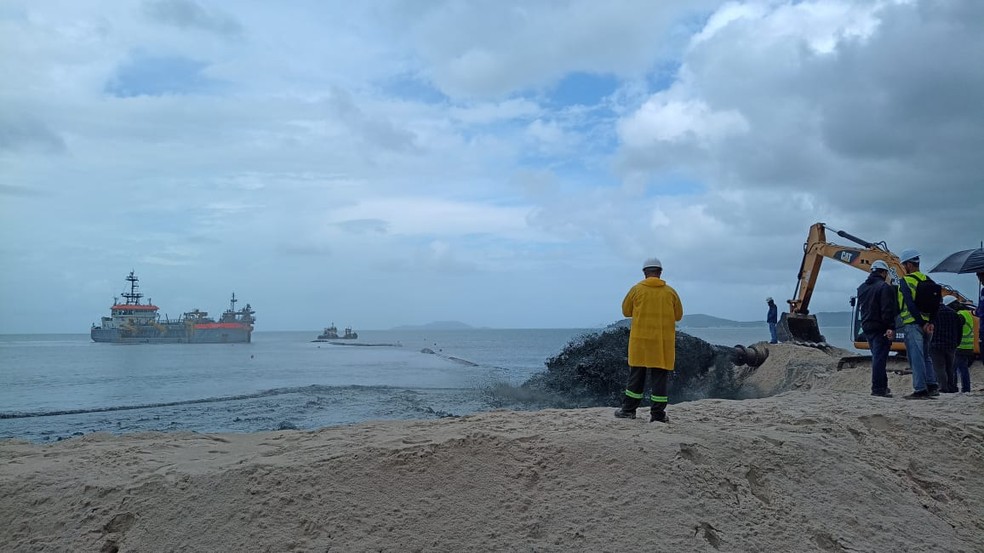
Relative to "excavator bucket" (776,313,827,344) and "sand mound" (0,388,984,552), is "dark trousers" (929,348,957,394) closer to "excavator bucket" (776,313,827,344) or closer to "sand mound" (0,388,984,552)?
"sand mound" (0,388,984,552)

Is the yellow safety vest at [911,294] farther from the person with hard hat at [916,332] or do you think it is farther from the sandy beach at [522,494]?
the sandy beach at [522,494]

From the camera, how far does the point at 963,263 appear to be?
11.0 metres

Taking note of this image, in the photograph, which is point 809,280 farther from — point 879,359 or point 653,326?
point 653,326

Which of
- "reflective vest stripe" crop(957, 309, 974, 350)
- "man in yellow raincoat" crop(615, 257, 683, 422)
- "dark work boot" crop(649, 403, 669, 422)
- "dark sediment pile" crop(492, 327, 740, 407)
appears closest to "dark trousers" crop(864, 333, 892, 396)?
"reflective vest stripe" crop(957, 309, 974, 350)

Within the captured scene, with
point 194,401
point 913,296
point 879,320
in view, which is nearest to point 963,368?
point 913,296

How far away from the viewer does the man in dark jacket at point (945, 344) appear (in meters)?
8.88

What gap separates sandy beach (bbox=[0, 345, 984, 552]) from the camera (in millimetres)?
4008

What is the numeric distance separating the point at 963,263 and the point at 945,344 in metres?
2.90

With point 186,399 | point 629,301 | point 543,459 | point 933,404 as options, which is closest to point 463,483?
point 543,459

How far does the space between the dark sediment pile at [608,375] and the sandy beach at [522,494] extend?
31.6ft

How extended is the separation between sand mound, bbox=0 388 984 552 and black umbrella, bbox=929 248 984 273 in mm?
6631

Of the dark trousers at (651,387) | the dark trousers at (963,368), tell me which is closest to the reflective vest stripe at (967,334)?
the dark trousers at (963,368)

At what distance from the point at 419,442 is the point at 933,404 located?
239 inches

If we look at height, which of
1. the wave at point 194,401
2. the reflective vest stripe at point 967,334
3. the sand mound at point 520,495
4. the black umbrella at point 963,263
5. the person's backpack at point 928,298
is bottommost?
the wave at point 194,401
